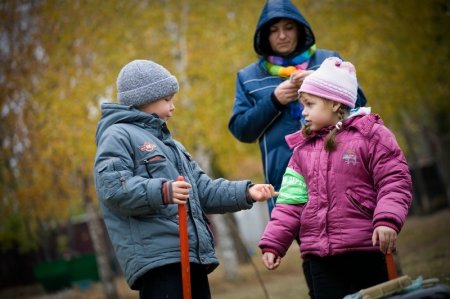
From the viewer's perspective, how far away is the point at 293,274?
17.7 m

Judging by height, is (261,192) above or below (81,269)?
above

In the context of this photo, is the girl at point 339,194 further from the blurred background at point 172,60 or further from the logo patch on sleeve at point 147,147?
the blurred background at point 172,60

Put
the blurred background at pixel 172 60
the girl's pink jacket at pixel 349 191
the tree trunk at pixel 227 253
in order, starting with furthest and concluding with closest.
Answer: the tree trunk at pixel 227 253
the blurred background at pixel 172 60
the girl's pink jacket at pixel 349 191

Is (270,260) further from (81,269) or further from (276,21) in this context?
(81,269)

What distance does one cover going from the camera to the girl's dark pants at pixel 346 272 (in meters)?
3.85

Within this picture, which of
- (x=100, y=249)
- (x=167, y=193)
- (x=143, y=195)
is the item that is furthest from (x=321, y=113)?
(x=100, y=249)

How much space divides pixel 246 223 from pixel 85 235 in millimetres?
15518

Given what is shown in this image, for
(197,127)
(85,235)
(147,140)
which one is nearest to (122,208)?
(147,140)

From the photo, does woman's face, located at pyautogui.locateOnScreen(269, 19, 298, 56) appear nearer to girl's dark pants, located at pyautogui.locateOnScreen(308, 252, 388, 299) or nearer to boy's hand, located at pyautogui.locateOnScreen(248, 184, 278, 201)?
boy's hand, located at pyautogui.locateOnScreen(248, 184, 278, 201)

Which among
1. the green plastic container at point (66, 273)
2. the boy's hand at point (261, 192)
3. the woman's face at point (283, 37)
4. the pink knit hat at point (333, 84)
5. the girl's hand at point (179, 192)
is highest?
the woman's face at point (283, 37)

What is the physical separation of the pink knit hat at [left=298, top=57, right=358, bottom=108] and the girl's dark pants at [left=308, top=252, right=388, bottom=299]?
0.88m

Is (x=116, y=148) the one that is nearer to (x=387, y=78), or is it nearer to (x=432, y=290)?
(x=432, y=290)

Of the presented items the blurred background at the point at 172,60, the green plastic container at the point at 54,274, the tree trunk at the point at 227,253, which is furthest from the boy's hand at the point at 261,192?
the green plastic container at the point at 54,274

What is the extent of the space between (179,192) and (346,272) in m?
1.00
